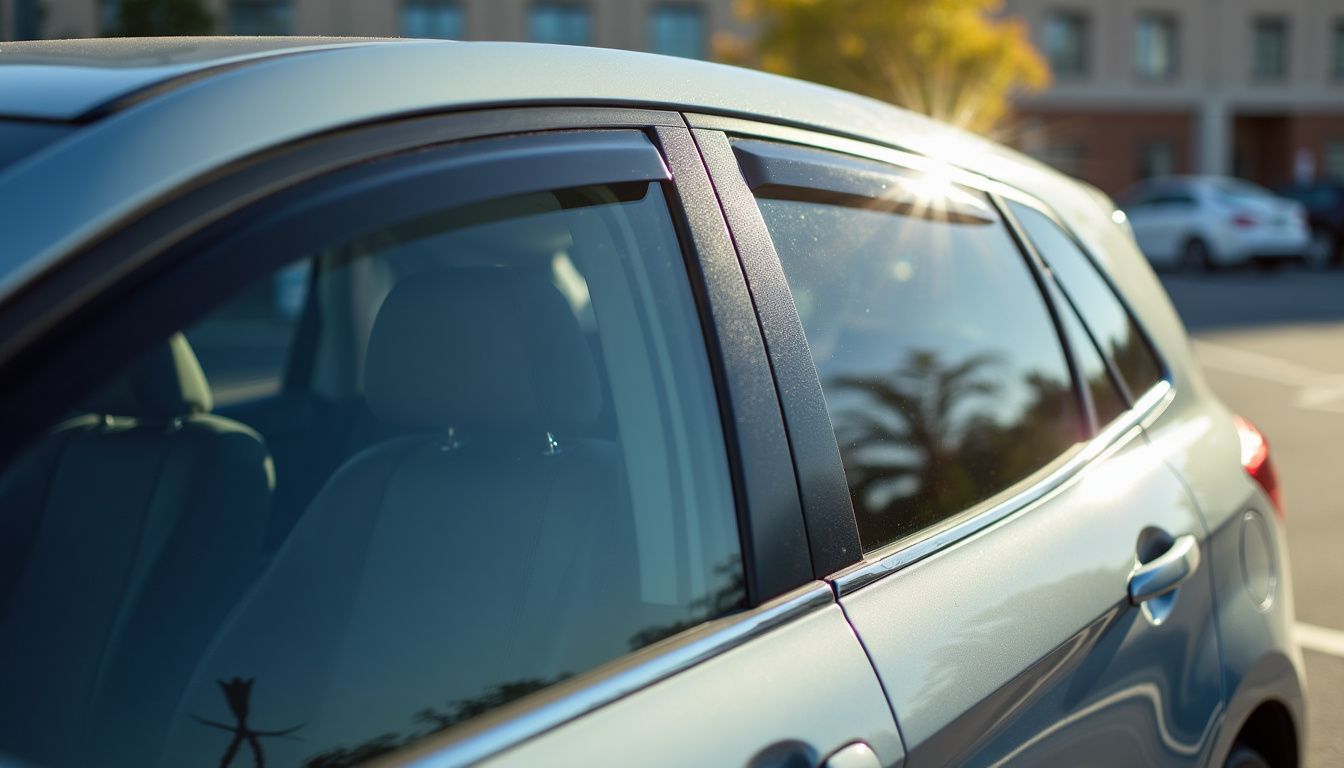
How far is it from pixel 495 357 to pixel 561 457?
141 millimetres

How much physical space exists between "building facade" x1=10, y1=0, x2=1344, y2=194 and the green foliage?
17.4 meters

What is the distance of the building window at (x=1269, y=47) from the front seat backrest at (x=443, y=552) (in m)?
42.2

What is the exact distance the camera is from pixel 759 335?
4.96 feet

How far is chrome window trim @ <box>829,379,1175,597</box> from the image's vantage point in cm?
156

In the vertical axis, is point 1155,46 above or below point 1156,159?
above

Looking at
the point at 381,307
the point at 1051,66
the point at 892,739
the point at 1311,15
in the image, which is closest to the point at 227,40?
the point at 381,307

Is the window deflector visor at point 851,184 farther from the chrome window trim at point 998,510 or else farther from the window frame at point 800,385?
the chrome window trim at point 998,510

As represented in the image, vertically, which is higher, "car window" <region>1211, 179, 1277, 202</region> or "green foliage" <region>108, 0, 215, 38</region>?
"green foliage" <region>108, 0, 215, 38</region>

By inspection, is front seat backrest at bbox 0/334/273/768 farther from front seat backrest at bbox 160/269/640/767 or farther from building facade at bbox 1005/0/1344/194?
building facade at bbox 1005/0/1344/194

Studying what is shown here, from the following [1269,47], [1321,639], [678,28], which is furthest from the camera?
[1269,47]

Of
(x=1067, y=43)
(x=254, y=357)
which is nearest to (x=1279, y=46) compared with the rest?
(x=1067, y=43)

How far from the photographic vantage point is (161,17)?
1627cm

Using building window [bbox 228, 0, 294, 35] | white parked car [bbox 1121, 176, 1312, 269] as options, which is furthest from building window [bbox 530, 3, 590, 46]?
white parked car [bbox 1121, 176, 1312, 269]

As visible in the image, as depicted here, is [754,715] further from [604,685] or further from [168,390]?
[168,390]
